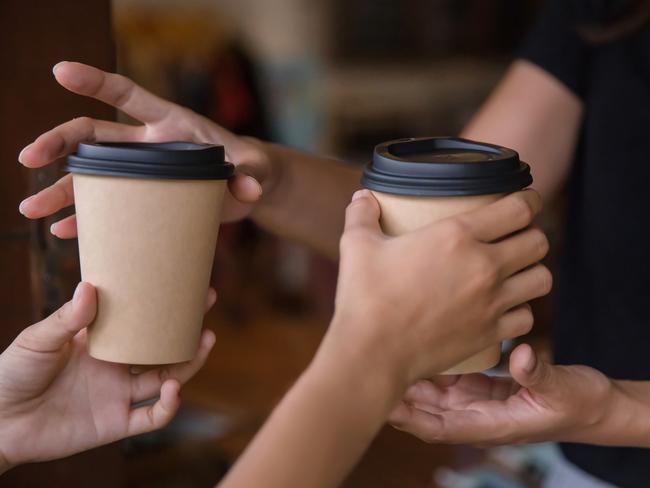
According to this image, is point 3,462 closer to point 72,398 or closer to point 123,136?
point 72,398

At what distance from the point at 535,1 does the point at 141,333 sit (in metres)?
5.39

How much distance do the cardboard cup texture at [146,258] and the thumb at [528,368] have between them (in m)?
0.33

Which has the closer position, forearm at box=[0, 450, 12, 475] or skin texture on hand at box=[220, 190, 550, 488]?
skin texture on hand at box=[220, 190, 550, 488]

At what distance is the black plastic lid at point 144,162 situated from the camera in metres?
0.84

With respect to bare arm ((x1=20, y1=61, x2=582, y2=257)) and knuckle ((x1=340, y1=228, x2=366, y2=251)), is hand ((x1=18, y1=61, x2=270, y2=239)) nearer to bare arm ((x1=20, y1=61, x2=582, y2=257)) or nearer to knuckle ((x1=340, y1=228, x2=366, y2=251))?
bare arm ((x1=20, y1=61, x2=582, y2=257))

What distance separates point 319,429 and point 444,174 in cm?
25

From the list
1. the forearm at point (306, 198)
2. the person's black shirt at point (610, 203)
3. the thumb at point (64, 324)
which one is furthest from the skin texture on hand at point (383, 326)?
the person's black shirt at point (610, 203)

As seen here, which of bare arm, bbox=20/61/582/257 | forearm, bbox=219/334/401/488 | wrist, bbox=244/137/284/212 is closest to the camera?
forearm, bbox=219/334/401/488

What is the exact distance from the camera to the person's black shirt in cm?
129

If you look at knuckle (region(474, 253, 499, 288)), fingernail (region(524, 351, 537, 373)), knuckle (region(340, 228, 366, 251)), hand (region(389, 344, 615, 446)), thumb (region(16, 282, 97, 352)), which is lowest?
hand (region(389, 344, 615, 446))

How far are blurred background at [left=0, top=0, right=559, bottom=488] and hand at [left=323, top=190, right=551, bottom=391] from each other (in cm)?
59

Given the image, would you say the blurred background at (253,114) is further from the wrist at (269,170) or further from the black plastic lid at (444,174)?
the black plastic lid at (444,174)

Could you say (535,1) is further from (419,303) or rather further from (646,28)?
(419,303)

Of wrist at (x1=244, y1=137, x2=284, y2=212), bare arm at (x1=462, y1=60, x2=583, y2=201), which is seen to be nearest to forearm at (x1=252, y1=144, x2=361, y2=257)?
wrist at (x1=244, y1=137, x2=284, y2=212)
